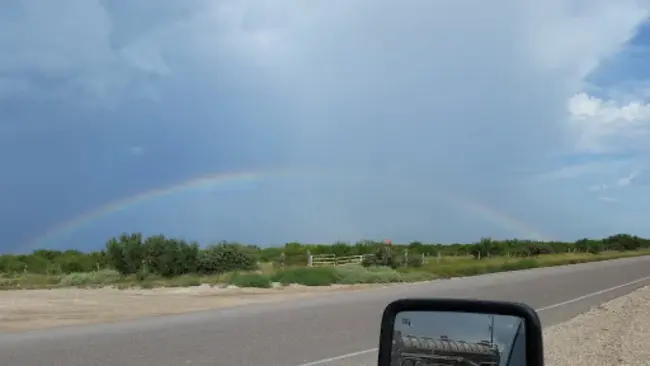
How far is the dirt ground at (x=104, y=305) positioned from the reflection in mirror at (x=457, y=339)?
59.8ft

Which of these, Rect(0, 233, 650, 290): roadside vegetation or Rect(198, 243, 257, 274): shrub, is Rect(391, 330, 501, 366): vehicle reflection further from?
Rect(198, 243, 257, 274): shrub

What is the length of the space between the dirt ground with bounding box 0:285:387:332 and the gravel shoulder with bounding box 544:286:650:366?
40.3 feet

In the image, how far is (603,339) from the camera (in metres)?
13.3

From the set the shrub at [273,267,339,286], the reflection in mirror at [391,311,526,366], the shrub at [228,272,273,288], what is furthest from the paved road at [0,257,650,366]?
the shrub at [273,267,339,286]

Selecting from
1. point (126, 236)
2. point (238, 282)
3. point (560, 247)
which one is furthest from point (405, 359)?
point (560, 247)

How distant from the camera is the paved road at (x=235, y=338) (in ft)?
39.4

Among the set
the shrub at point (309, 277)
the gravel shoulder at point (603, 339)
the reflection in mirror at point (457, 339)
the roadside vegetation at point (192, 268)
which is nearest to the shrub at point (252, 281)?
the roadside vegetation at point (192, 268)

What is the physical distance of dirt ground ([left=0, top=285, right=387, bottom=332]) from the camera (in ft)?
72.7

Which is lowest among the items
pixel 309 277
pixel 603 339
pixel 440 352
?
pixel 603 339

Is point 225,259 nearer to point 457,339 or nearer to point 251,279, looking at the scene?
point 251,279

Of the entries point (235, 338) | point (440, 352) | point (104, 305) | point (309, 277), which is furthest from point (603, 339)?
point (309, 277)

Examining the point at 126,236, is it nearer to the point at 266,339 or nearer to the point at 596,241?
the point at 266,339

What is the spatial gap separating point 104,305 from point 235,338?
15.0 metres

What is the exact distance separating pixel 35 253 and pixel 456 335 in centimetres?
8158
